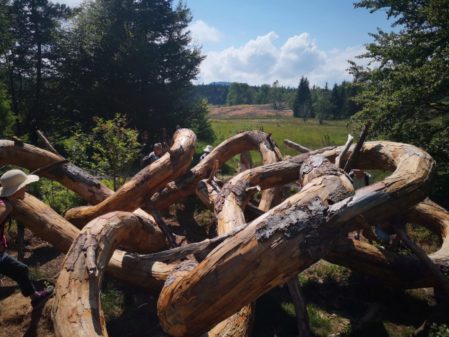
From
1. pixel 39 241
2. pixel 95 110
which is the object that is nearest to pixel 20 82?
pixel 95 110

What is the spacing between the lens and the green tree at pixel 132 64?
1387 cm

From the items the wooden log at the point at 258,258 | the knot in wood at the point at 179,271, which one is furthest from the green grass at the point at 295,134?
the wooden log at the point at 258,258

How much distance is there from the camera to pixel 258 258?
2447mm

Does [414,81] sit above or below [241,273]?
above

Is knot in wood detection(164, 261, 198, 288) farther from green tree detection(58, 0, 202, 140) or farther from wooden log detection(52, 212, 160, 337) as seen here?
green tree detection(58, 0, 202, 140)

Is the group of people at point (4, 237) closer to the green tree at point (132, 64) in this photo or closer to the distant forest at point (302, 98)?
the green tree at point (132, 64)

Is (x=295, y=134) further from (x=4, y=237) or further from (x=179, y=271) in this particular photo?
(x=179, y=271)

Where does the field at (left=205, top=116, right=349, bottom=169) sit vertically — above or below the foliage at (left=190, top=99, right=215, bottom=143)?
below

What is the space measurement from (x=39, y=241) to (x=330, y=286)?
510 cm

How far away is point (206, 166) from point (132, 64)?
8897 mm

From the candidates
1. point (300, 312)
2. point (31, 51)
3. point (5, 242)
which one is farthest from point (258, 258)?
point (31, 51)

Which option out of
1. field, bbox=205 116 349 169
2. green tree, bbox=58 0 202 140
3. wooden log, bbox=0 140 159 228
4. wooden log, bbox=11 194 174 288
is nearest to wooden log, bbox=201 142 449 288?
wooden log, bbox=11 194 174 288

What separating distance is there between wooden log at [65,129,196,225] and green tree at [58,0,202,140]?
833 cm

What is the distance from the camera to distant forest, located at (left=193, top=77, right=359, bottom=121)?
6461 centimetres
